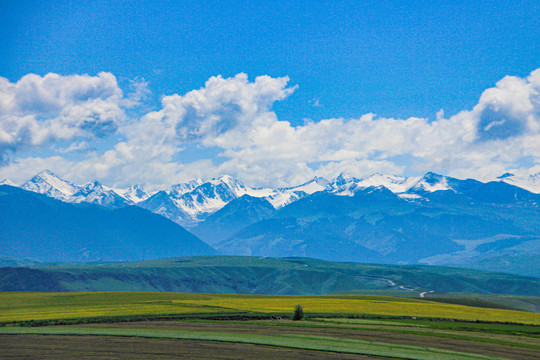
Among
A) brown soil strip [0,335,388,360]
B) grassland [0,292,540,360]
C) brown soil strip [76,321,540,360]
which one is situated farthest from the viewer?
brown soil strip [76,321,540,360]

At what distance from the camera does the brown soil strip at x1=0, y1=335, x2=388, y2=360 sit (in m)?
50.9

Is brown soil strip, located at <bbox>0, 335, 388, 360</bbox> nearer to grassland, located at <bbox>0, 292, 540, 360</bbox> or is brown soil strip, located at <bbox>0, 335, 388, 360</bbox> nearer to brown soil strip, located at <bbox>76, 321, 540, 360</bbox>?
grassland, located at <bbox>0, 292, 540, 360</bbox>

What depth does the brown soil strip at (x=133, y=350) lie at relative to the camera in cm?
5094

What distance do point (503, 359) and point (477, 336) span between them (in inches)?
773

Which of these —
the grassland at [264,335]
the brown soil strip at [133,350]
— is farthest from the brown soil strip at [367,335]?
the brown soil strip at [133,350]

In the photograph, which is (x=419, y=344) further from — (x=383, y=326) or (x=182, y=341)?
(x=182, y=341)

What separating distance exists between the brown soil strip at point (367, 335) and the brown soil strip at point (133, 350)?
12003 millimetres

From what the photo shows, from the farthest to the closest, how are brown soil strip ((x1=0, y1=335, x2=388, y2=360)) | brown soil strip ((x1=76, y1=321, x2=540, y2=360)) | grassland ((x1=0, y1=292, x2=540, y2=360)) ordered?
brown soil strip ((x1=76, y1=321, x2=540, y2=360)), grassland ((x1=0, y1=292, x2=540, y2=360)), brown soil strip ((x1=0, y1=335, x2=388, y2=360))

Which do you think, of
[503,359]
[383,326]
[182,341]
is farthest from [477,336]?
[182,341]

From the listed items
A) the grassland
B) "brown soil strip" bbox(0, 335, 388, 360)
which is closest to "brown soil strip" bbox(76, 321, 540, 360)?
the grassland

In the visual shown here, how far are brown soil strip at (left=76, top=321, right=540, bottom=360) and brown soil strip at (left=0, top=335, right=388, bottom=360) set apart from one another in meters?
12.0

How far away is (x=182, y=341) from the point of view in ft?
196

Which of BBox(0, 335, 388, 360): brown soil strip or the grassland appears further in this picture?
the grassland

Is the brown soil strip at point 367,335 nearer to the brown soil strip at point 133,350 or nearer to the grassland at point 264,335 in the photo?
the grassland at point 264,335
